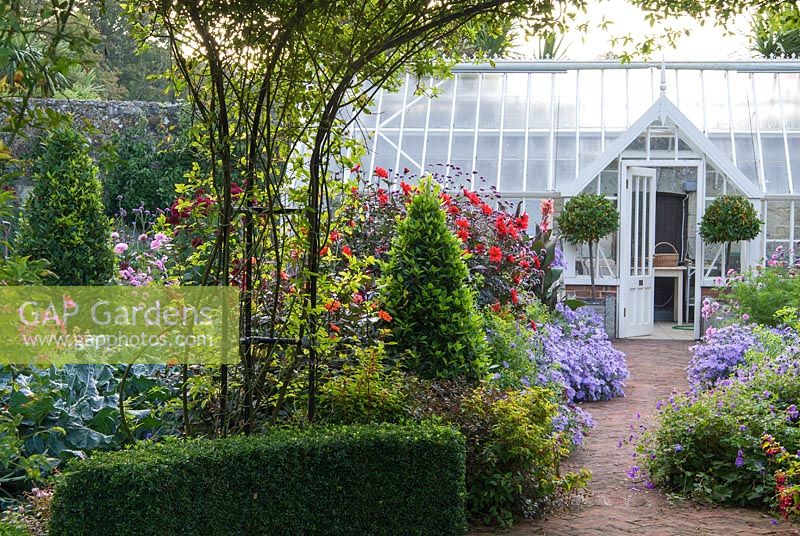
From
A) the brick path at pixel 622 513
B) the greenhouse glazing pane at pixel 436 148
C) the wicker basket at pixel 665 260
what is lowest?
the brick path at pixel 622 513

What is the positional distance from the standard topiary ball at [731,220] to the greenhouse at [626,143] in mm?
464

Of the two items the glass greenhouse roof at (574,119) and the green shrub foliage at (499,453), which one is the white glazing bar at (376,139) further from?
the green shrub foliage at (499,453)

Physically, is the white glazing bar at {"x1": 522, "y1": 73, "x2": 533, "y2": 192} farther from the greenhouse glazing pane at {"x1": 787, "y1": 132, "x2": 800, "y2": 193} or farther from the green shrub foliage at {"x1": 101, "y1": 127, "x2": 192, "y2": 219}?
the green shrub foliage at {"x1": 101, "y1": 127, "x2": 192, "y2": 219}

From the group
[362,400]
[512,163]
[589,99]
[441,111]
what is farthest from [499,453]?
[589,99]

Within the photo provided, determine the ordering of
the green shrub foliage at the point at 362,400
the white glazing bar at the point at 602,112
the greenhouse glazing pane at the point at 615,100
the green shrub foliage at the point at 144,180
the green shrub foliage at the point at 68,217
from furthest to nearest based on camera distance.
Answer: the green shrub foliage at the point at 144,180, the greenhouse glazing pane at the point at 615,100, the white glazing bar at the point at 602,112, the green shrub foliage at the point at 68,217, the green shrub foliage at the point at 362,400

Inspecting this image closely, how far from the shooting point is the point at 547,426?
4.91 metres

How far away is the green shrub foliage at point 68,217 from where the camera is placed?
372 inches

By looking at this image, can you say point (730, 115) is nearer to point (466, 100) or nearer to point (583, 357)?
point (466, 100)

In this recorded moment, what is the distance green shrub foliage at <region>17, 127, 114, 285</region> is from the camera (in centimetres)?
944

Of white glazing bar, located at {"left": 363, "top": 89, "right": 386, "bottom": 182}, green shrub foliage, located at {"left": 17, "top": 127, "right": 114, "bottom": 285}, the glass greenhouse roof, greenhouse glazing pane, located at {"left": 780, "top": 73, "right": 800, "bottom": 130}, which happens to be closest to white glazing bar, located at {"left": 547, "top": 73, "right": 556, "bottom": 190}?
the glass greenhouse roof

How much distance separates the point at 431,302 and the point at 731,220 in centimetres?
835

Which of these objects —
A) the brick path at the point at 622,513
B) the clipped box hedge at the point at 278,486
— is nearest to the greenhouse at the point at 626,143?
the brick path at the point at 622,513

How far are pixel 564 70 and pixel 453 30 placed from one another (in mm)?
11050

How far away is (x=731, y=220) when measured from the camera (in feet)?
40.4
